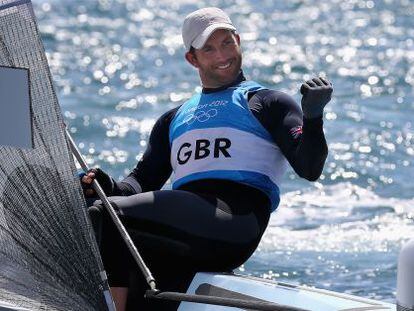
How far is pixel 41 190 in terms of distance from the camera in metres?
2.95

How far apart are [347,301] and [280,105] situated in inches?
22.6

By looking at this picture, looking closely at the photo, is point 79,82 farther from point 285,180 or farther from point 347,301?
point 347,301

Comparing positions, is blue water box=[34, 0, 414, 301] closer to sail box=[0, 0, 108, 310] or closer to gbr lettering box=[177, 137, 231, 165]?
gbr lettering box=[177, 137, 231, 165]

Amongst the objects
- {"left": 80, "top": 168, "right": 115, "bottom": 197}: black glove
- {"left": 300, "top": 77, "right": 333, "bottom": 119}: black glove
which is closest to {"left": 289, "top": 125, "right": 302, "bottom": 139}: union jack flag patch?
{"left": 300, "top": 77, "right": 333, "bottom": 119}: black glove

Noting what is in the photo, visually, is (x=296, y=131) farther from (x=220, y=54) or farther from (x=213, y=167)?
(x=220, y=54)

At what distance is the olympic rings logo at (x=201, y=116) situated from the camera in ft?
11.0

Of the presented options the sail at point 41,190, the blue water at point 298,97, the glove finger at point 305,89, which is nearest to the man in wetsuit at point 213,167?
the glove finger at point 305,89

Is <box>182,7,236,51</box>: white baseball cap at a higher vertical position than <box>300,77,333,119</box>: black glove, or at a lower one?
higher

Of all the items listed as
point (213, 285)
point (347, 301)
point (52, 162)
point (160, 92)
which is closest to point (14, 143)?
point (52, 162)

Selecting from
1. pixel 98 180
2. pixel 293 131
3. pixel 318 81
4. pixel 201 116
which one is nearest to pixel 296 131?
pixel 293 131

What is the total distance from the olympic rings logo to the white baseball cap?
16 cm

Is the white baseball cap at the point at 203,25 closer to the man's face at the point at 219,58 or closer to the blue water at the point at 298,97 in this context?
the man's face at the point at 219,58

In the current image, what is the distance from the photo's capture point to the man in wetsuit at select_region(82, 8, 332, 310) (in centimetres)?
310

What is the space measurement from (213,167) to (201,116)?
7.1 inches
